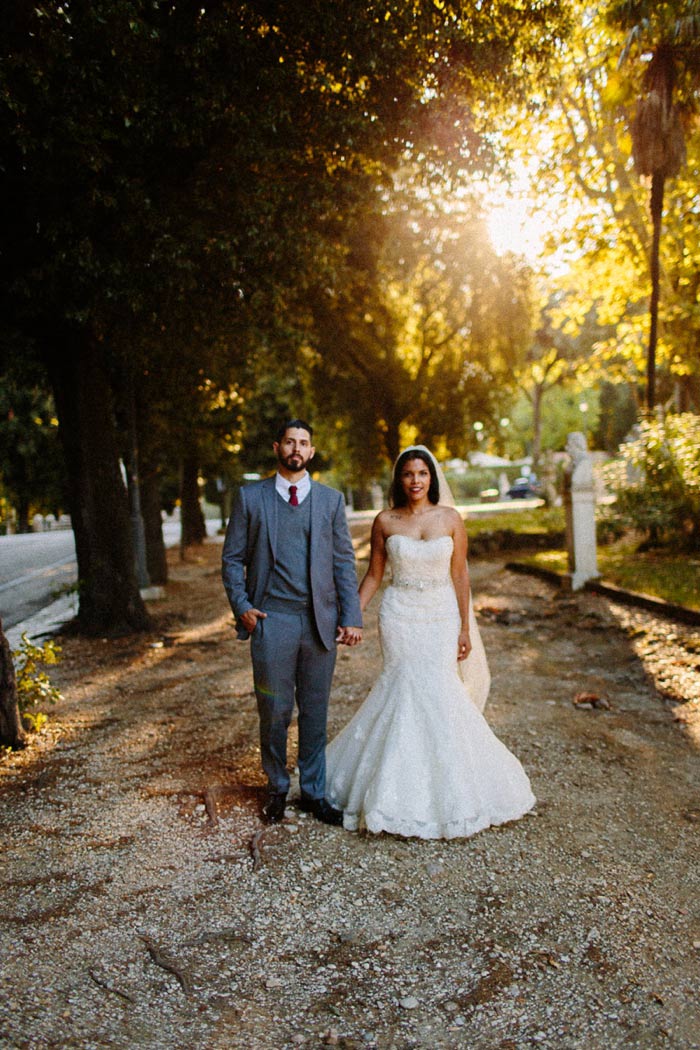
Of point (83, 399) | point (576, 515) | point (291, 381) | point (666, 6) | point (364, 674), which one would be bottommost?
point (364, 674)

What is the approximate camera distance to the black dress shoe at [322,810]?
4.74 m

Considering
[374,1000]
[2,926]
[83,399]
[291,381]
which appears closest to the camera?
[374,1000]

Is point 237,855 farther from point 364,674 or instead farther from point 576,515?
point 576,515

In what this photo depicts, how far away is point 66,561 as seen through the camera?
23.8 m

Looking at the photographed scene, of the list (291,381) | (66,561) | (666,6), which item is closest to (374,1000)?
(666,6)

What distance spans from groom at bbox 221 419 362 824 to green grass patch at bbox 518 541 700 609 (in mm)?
7173

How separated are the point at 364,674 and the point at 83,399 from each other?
5.62m

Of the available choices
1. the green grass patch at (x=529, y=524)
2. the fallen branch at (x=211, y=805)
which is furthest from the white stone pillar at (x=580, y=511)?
the fallen branch at (x=211, y=805)

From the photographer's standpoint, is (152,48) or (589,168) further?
(589,168)

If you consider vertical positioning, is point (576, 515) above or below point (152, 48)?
below

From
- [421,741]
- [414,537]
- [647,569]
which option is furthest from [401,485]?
[647,569]

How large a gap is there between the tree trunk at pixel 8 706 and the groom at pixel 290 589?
8.17ft

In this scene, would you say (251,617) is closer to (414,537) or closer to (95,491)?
(414,537)

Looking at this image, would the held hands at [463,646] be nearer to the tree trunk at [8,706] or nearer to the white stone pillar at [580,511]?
the tree trunk at [8,706]
